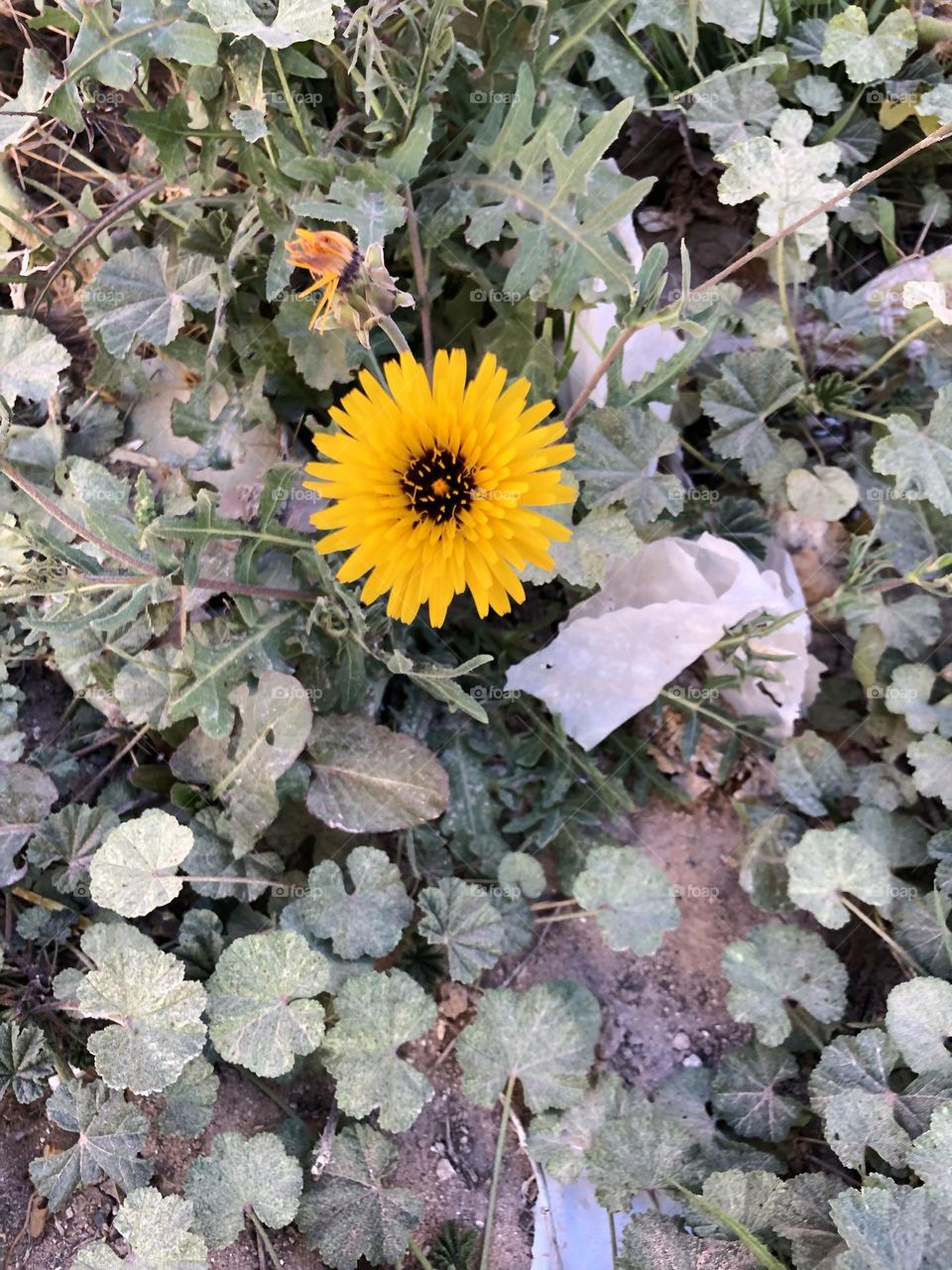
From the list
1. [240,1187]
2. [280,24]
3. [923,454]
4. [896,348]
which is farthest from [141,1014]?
[896,348]

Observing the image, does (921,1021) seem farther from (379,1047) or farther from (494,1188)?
(379,1047)

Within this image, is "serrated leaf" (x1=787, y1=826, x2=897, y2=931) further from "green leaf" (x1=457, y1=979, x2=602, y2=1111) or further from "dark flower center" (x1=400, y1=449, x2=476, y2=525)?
"dark flower center" (x1=400, y1=449, x2=476, y2=525)

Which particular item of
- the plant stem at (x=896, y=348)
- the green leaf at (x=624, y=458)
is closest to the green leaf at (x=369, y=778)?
the green leaf at (x=624, y=458)

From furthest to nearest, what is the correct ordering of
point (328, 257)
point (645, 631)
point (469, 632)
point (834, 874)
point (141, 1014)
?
1. point (469, 632)
2. point (645, 631)
3. point (834, 874)
4. point (141, 1014)
5. point (328, 257)

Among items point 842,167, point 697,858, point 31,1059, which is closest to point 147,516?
point 31,1059

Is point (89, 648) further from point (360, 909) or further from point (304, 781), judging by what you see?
point (360, 909)

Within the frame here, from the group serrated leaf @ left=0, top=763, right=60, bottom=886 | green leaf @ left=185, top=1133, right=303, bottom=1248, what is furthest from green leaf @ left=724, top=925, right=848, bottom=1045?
serrated leaf @ left=0, top=763, right=60, bottom=886
